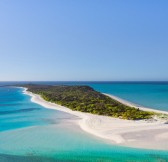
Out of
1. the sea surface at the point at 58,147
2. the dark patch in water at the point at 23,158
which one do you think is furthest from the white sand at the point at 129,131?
the dark patch in water at the point at 23,158

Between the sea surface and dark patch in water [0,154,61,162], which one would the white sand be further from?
dark patch in water [0,154,61,162]

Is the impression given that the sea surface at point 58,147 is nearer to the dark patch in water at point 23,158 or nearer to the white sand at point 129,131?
the dark patch in water at point 23,158

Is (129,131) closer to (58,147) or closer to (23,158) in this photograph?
(58,147)

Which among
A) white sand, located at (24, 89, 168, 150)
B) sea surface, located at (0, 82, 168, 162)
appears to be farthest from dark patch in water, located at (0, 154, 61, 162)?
white sand, located at (24, 89, 168, 150)

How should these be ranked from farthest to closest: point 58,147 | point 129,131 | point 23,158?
point 129,131 < point 58,147 < point 23,158

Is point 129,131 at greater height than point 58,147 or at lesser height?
greater

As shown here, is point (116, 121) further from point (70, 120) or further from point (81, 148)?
point (81, 148)

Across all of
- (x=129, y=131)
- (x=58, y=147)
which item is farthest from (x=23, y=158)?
(x=129, y=131)

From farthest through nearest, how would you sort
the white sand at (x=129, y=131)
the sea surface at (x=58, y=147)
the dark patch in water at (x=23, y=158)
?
the white sand at (x=129, y=131)
the sea surface at (x=58, y=147)
the dark patch in water at (x=23, y=158)
